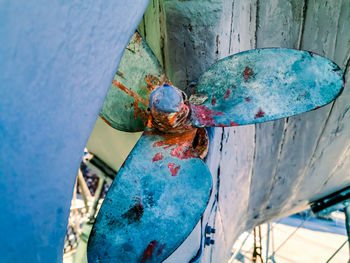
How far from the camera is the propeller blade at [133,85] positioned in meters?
1.02

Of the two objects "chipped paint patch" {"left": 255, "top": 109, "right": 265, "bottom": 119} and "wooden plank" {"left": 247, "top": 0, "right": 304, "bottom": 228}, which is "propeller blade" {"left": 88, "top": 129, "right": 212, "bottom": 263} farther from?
"wooden plank" {"left": 247, "top": 0, "right": 304, "bottom": 228}

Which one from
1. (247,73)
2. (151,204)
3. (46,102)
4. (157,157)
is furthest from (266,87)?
(46,102)

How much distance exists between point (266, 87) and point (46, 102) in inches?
29.0

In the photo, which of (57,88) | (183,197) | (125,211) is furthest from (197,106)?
(57,88)

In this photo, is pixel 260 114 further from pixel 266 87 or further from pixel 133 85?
pixel 133 85

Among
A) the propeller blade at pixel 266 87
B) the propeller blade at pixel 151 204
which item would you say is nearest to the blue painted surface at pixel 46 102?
the propeller blade at pixel 151 204

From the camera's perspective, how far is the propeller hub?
84 centimetres

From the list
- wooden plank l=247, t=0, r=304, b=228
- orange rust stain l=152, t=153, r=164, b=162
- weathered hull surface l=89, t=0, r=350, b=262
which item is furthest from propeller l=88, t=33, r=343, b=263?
wooden plank l=247, t=0, r=304, b=228

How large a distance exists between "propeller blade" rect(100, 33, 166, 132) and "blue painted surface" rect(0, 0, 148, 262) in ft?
1.31

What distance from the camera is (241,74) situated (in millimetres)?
1006

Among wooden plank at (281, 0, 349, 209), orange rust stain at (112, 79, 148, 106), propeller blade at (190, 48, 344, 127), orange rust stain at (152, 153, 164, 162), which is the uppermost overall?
wooden plank at (281, 0, 349, 209)

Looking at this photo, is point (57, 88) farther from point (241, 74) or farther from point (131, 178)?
point (241, 74)

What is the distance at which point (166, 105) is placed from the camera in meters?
0.84

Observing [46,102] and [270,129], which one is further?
[270,129]
